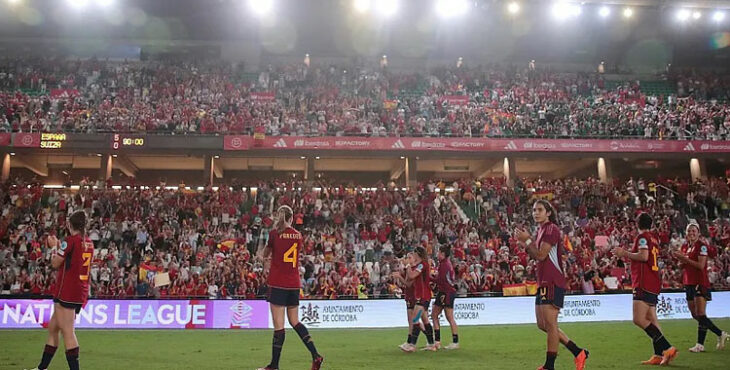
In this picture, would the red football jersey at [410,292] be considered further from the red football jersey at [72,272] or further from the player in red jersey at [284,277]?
the red football jersey at [72,272]

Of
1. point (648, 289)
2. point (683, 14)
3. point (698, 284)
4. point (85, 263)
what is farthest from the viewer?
point (683, 14)

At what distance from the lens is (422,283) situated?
459 inches

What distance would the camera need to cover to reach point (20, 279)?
69.8ft

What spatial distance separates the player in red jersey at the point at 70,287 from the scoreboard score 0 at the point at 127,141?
24.7m

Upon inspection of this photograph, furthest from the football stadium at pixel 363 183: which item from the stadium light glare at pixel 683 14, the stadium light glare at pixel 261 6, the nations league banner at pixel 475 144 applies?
the stadium light glare at pixel 683 14

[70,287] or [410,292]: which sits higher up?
[70,287]

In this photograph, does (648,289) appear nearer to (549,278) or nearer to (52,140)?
(549,278)

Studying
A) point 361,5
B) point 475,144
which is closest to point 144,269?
point 475,144

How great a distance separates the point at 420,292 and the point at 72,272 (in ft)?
20.8

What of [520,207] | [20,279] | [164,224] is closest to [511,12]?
[520,207]

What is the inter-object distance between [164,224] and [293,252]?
18.9 metres

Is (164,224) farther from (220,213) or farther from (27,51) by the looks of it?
(27,51)

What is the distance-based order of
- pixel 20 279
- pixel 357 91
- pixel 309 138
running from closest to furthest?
pixel 20 279
pixel 309 138
pixel 357 91

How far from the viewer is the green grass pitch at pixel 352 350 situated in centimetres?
955
